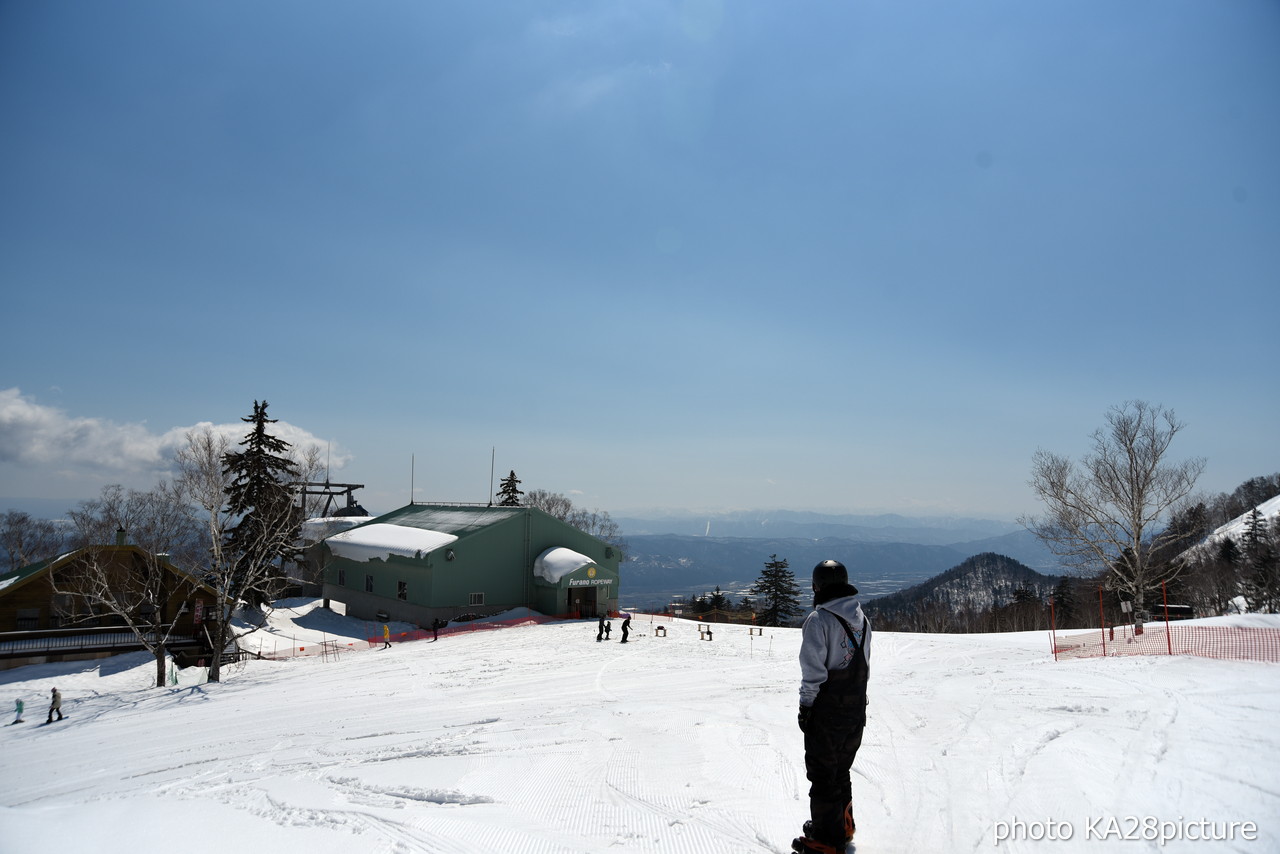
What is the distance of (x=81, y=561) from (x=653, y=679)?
2435 cm

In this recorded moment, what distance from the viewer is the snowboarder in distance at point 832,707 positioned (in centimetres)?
428

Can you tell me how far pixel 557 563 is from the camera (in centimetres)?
3656

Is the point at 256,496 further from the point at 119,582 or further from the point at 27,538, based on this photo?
the point at 27,538

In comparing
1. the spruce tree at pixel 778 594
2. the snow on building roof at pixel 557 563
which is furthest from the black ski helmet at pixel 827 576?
the spruce tree at pixel 778 594

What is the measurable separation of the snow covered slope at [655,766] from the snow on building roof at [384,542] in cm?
2016

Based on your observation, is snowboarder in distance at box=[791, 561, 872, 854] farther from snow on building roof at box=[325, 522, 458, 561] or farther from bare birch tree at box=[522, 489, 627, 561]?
bare birch tree at box=[522, 489, 627, 561]

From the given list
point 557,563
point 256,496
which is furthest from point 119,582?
point 557,563

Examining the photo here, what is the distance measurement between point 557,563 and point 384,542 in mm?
10804

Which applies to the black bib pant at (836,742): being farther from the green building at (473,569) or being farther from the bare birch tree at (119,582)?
the green building at (473,569)

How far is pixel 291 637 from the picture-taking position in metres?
31.9

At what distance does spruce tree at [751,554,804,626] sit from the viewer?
2551 inches

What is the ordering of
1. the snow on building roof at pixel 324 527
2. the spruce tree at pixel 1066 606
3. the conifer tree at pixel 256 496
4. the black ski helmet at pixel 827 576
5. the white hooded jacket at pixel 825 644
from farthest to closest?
the spruce tree at pixel 1066 606
the snow on building roof at pixel 324 527
the conifer tree at pixel 256 496
the black ski helmet at pixel 827 576
the white hooded jacket at pixel 825 644

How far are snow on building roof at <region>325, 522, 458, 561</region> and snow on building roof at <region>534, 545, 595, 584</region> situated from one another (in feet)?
17.3

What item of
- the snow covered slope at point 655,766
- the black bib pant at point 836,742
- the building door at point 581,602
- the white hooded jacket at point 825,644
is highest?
the white hooded jacket at point 825,644
